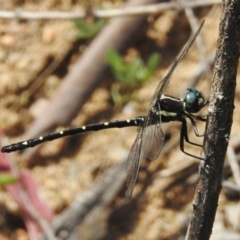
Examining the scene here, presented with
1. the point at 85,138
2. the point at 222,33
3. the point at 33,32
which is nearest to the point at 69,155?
the point at 85,138

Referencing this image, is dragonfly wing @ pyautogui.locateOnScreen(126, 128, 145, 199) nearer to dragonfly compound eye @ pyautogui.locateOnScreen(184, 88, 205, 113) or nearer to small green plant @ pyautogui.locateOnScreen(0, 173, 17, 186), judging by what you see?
dragonfly compound eye @ pyautogui.locateOnScreen(184, 88, 205, 113)

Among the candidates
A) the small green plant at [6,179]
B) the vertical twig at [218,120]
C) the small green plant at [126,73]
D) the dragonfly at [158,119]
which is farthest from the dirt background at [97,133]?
the vertical twig at [218,120]

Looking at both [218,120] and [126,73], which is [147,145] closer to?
[218,120]

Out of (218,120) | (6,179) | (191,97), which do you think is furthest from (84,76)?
(218,120)

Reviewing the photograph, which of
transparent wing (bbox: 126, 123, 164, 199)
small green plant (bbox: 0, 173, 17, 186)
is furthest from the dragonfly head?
small green plant (bbox: 0, 173, 17, 186)

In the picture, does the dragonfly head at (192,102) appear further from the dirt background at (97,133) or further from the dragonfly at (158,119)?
the dirt background at (97,133)

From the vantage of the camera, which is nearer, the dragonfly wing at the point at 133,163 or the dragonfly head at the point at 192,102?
the dragonfly wing at the point at 133,163
